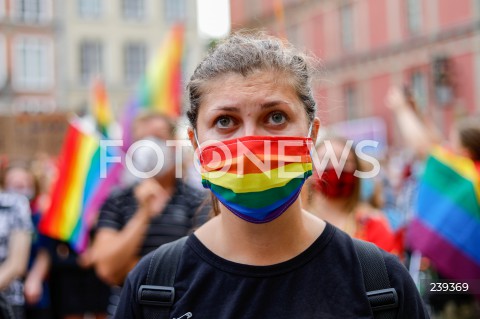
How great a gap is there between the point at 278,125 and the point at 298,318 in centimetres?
57

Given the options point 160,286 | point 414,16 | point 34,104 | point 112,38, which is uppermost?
point 112,38

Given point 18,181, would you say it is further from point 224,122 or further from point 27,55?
point 27,55

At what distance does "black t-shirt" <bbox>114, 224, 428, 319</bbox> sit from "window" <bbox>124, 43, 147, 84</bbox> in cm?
3959

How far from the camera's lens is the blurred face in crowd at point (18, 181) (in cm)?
703

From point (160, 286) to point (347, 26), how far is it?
32.3 m

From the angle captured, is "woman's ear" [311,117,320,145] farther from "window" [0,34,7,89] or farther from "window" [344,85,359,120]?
"window" [0,34,7,89]

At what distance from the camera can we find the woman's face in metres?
2.08

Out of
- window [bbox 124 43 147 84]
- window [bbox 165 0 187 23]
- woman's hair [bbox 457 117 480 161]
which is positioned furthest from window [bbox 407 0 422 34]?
woman's hair [bbox 457 117 480 161]

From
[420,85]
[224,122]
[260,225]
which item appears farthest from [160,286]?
[420,85]

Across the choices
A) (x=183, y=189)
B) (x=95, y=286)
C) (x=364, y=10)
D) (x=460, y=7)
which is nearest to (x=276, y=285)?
(x=183, y=189)

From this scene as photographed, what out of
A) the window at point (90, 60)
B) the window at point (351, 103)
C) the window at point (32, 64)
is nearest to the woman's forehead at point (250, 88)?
the window at point (351, 103)

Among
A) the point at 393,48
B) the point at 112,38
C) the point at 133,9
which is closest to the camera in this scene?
the point at 393,48

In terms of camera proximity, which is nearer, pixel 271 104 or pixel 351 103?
pixel 271 104

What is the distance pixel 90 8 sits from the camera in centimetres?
4025
